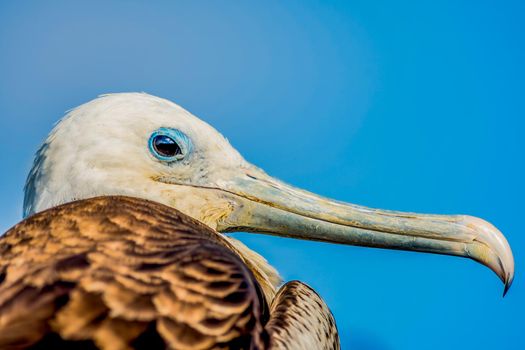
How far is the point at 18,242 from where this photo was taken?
1.64 meters

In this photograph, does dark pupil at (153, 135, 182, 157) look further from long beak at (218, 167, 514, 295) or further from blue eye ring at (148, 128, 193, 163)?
long beak at (218, 167, 514, 295)

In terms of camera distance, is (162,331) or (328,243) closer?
(162,331)

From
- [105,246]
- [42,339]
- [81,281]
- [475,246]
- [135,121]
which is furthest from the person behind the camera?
[135,121]

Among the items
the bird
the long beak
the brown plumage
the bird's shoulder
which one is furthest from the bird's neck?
the bird's shoulder

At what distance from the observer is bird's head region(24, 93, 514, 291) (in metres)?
2.38

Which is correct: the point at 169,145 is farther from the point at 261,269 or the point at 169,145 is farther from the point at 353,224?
the point at 353,224

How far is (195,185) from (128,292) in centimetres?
137

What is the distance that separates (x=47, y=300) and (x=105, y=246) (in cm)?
23

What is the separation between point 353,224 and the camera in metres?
2.45

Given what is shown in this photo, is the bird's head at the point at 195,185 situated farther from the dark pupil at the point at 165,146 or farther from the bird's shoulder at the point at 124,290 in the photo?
the bird's shoulder at the point at 124,290

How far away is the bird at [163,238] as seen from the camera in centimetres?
125

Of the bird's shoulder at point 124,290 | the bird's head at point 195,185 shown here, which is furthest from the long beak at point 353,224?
the bird's shoulder at point 124,290

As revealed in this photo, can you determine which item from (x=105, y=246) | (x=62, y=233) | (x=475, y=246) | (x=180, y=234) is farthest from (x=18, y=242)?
(x=475, y=246)

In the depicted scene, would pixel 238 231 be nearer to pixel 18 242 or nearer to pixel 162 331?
pixel 18 242
